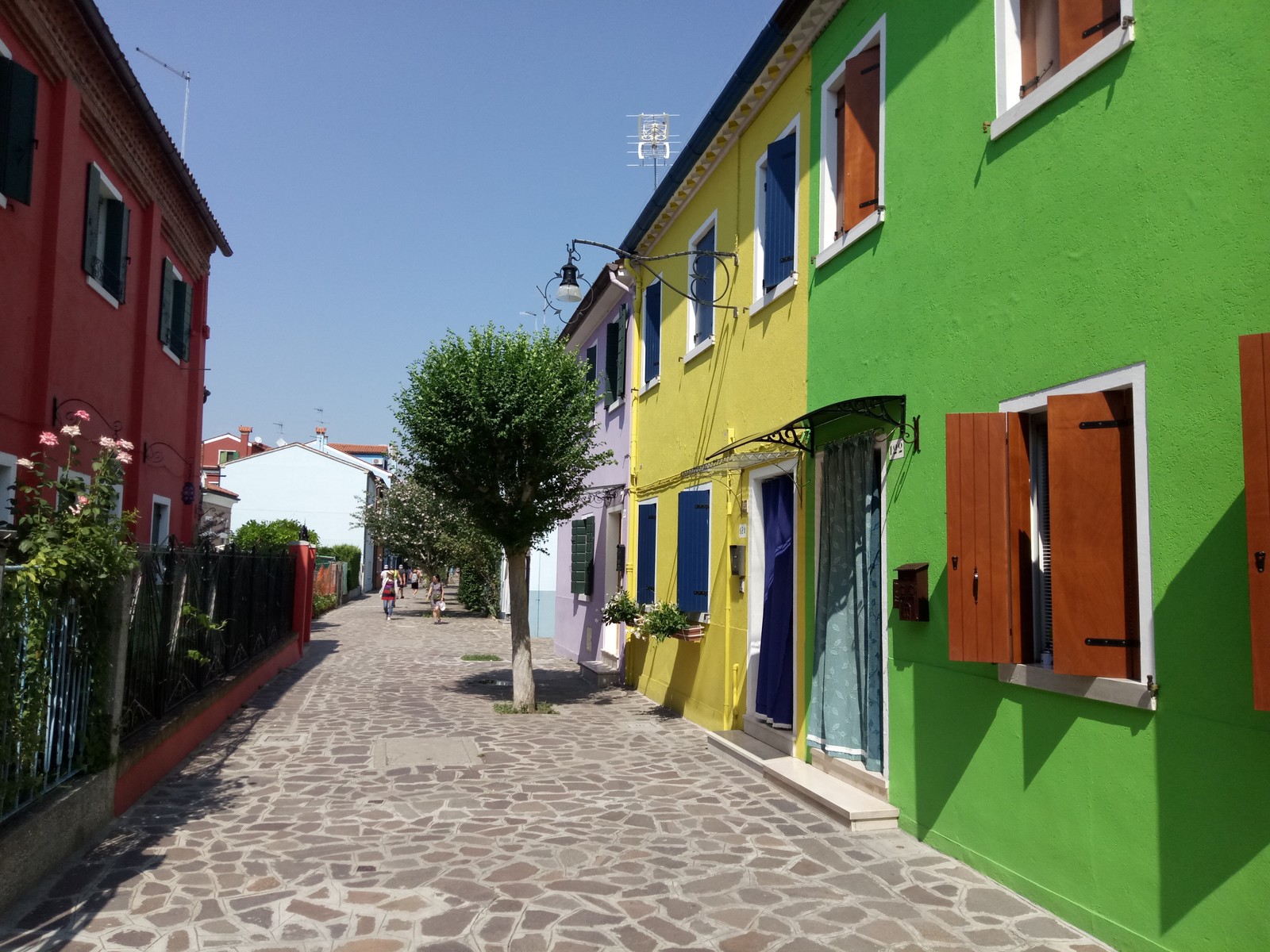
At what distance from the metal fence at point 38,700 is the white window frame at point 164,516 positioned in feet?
25.5

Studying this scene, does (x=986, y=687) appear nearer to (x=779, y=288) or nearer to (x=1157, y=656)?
(x=1157, y=656)

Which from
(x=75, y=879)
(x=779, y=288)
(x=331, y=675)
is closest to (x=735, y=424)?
(x=779, y=288)

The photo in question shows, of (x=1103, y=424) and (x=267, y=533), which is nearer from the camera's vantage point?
(x=1103, y=424)

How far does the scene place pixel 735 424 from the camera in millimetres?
9656

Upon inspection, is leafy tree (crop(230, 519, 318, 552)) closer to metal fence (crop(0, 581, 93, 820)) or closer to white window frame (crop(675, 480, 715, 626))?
white window frame (crop(675, 480, 715, 626))

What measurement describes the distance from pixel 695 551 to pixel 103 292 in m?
7.24

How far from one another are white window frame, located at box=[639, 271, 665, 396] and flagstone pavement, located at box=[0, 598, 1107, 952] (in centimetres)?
522

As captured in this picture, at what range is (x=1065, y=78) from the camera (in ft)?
16.0

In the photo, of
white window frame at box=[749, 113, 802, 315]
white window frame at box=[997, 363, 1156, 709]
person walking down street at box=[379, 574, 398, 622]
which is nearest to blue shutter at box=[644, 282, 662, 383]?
white window frame at box=[749, 113, 802, 315]

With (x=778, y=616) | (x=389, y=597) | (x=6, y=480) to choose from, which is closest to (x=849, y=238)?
(x=778, y=616)

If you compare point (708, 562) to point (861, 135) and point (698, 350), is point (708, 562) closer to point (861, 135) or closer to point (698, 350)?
point (698, 350)

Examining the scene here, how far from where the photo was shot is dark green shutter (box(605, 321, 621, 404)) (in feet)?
50.7

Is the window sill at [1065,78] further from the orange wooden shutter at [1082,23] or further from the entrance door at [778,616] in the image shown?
the entrance door at [778,616]

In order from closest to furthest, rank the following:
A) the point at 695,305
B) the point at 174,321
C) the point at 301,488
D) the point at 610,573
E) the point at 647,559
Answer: the point at 695,305, the point at 647,559, the point at 174,321, the point at 610,573, the point at 301,488
